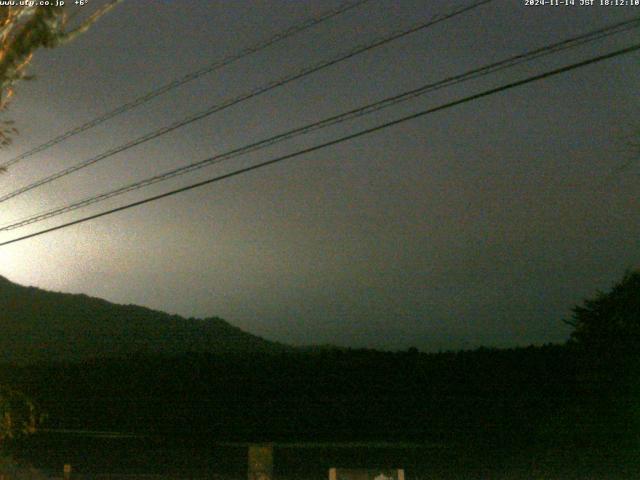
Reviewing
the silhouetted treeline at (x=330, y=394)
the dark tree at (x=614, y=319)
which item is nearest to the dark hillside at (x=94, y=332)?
the silhouetted treeline at (x=330, y=394)

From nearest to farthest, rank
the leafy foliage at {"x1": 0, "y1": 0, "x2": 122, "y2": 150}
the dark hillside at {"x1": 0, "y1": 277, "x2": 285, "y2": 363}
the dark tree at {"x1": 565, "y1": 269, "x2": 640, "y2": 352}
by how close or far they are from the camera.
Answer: the leafy foliage at {"x1": 0, "y1": 0, "x2": 122, "y2": 150} < the dark tree at {"x1": 565, "y1": 269, "x2": 640, "y2": 352} < the dark hillside at {"x1": 0, "y1": 277, "x2": 285, "y2": 363}

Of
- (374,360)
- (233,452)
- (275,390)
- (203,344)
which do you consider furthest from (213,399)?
(203,344)

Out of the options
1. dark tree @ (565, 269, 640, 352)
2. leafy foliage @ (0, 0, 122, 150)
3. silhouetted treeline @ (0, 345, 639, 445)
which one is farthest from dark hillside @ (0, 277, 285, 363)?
leafy foliage @ (0, 0, 122, 150)

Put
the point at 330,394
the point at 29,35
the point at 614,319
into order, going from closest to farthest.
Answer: the point at 29,35
the point at 614,319
the point at 330,394

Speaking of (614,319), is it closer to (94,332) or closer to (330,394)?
(330,394)

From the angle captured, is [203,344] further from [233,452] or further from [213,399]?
[233,452]

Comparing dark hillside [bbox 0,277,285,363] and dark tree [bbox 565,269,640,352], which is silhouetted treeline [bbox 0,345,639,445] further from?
dark hillside [bbox 0,277,285,363]

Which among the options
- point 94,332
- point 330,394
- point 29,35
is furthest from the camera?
point 94,332

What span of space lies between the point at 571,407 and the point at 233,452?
46.5ft

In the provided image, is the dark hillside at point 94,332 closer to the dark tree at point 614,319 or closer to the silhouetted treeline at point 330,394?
the silhouetted treeline at point 330,394

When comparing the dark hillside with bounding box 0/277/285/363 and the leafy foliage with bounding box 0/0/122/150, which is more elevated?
the dark hillside with bounding box 0/277/285/363

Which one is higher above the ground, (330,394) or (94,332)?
(94,332)

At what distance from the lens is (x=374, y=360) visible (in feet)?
131

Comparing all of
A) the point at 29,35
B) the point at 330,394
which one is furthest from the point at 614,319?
the point at 330,394
